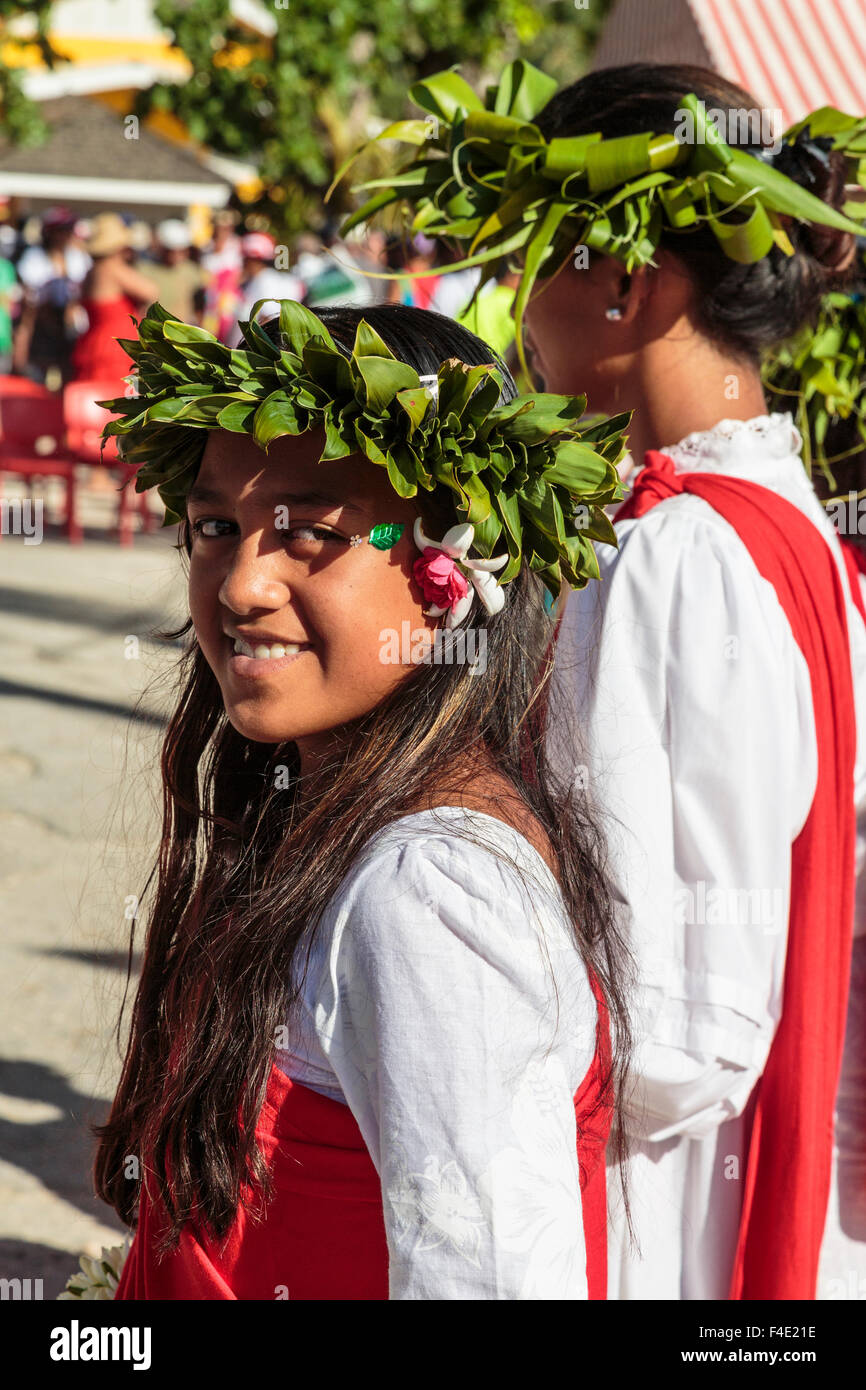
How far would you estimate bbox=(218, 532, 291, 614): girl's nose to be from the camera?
139 cm

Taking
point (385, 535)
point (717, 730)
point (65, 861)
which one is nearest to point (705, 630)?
point (717, 730)

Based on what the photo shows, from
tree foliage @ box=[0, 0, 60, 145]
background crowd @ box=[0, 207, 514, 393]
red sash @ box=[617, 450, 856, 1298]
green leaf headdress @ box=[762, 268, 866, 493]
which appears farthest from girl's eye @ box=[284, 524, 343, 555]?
tree foliage @ box=[0, 0, 60, 145]

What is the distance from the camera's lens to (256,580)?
1389 mm

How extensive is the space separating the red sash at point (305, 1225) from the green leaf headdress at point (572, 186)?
3.61 feet

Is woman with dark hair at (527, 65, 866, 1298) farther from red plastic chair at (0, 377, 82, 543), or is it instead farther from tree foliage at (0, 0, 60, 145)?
tree foliage at (0, 0, 60, 145)

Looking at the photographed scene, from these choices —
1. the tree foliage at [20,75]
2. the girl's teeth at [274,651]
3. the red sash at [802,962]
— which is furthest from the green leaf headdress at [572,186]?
the tree foliage at [20,75]

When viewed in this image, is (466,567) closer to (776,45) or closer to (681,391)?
(681,391)

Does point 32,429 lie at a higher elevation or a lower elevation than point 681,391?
higher

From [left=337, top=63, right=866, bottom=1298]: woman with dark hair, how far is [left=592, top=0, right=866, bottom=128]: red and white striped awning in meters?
2.77

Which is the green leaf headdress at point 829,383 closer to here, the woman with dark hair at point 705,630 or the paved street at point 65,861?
the woman with dark hair at point 705,630

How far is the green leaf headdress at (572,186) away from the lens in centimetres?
195

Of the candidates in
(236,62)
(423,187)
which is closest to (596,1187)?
(423,187)

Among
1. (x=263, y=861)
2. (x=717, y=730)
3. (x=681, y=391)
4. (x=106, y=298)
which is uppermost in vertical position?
(x=106, y=298)

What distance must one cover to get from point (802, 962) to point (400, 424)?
0.95 meters
